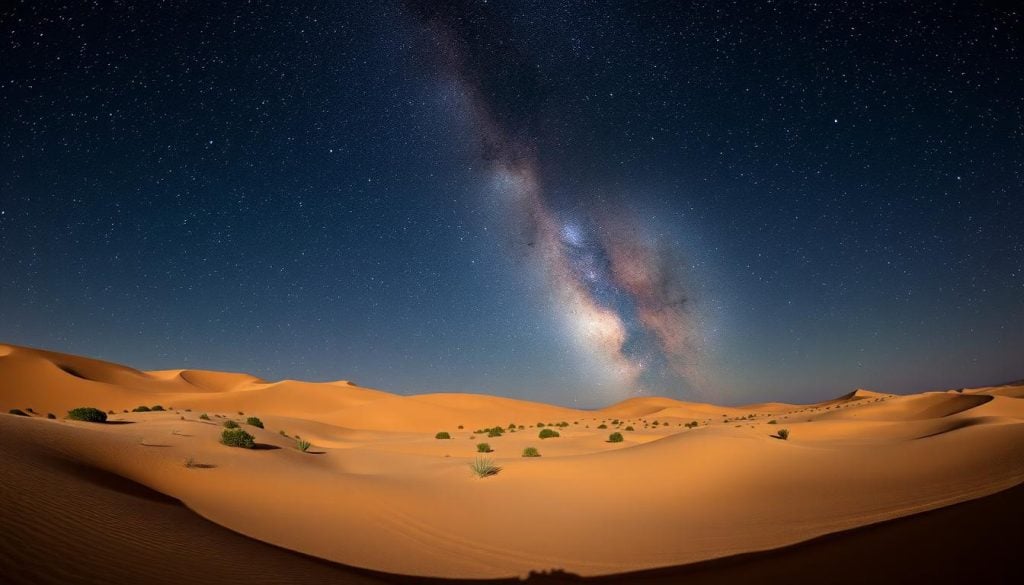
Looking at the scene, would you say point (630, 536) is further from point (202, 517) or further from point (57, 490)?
point (57, 490)

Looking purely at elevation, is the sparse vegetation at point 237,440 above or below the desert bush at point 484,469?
above

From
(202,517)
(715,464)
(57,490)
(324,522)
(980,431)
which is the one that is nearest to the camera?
(57,490)

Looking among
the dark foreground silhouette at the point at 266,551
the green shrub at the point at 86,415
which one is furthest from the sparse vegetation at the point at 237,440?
the dark foreground silhouette at the point at 266,551

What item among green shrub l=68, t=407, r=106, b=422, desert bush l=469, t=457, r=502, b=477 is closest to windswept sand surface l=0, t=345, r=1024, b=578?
desert bush l=469, t=457, r=502, b=477

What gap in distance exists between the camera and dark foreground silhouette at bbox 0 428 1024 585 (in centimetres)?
386

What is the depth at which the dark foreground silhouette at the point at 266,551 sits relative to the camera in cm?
386

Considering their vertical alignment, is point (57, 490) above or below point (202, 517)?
above

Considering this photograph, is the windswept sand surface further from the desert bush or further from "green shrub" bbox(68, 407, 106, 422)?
→ "green shrub" bbox(68, 407, 106, 422)

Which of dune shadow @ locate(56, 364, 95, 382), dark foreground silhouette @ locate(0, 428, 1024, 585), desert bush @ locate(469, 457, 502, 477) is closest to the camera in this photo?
dark foreground silhouette @ locate(0, 428, 1024, 585)

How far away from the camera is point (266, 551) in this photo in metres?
5.79

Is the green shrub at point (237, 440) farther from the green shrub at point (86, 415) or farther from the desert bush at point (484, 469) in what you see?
the desert bush at point (484, 469)

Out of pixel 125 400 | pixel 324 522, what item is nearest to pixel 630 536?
pixel 324 522

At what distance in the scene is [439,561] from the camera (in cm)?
618

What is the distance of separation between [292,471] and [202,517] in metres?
4.72
